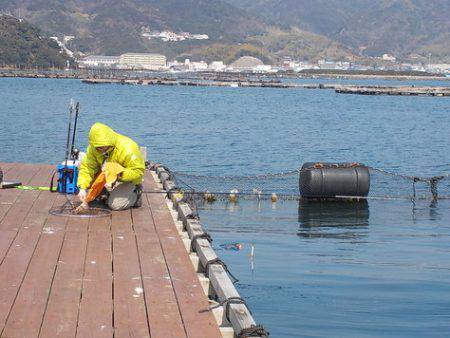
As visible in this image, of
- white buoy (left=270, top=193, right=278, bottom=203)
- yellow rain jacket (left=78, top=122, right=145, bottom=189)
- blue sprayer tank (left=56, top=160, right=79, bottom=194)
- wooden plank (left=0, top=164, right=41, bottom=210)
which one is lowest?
white buoy (left=270, top=193, right=278, bottom=203)

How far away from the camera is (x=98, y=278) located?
835cm

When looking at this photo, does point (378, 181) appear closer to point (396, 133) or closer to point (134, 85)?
point (396, 133)

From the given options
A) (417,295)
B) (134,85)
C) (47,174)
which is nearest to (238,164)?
(47,174)

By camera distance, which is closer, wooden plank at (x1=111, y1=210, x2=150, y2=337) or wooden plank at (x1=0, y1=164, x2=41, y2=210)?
wooden plank at (x1=111, y1=210, x2=150, y2=337)

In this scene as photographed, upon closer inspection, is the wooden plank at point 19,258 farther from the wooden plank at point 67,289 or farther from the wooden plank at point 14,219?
the wooden plank at point 67,289

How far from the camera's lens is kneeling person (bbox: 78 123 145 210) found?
1143cm

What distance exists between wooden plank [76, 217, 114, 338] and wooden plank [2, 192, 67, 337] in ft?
1.13

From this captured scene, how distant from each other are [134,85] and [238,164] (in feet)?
400

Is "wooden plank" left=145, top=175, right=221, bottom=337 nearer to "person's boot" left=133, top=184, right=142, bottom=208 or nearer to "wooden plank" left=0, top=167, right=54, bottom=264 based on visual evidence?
"person's boot" left=133, top=184, right=142, bottom=208

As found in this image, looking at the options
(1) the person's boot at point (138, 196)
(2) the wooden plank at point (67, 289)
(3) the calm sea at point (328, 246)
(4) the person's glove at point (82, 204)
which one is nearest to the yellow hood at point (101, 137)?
(4) the person's glove at point (82, 204)

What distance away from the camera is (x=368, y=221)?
719 inches

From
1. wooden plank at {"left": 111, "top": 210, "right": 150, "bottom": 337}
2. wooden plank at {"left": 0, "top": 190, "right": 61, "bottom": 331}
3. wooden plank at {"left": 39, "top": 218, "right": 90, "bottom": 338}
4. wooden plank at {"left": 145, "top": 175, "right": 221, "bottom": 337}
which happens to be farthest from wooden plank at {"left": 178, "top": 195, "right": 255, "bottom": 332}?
wooden plank at {"left": 0, "top": 190, "right": 61, "bottom": 331}

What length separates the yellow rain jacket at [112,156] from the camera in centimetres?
1139

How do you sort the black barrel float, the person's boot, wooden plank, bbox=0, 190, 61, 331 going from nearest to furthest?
wooden plank, bbox=0, 190, 61, 331
the person's boot
the black barrel float
